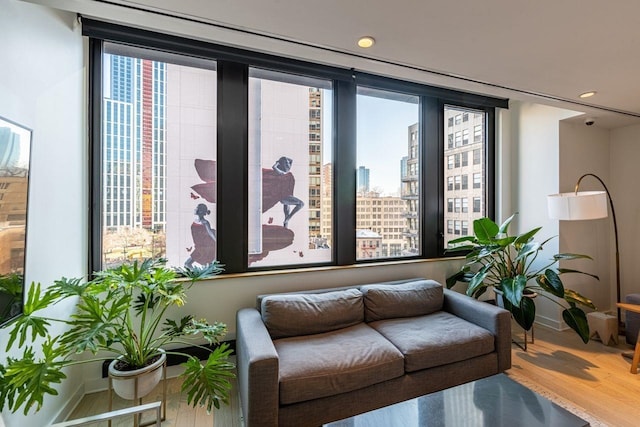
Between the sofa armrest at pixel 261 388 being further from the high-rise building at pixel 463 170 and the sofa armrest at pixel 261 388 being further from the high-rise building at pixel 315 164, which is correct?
the high-rise building at pixel 463 170

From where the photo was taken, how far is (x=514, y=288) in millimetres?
2441

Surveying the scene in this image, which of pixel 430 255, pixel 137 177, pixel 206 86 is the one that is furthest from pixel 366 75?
pixel 137 177

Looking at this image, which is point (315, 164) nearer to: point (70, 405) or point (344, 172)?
point (344, 172)

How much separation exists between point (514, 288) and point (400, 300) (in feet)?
3.28

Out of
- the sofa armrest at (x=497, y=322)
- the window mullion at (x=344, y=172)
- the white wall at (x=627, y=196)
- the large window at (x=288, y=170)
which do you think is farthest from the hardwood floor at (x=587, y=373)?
the large window at (x=288, y=170)

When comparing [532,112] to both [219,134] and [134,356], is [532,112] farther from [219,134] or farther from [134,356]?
[134,356]

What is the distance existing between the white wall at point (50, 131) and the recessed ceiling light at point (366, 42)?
179 centimetres

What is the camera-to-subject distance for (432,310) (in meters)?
2.56

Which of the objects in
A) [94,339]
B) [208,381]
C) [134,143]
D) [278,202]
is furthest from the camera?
[278,202]

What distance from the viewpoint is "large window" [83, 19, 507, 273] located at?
2.22 metres

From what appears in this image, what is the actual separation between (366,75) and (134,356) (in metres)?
2.97

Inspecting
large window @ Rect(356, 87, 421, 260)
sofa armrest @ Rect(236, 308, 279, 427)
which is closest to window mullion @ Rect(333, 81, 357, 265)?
large window @ Rect(356, 87, 421, 260)

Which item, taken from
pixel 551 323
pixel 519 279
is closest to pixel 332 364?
pixel 519 279

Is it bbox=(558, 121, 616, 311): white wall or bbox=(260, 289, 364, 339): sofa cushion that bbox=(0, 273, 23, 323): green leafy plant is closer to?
bbox=(260, 289, 364, 339): sofa cushion
